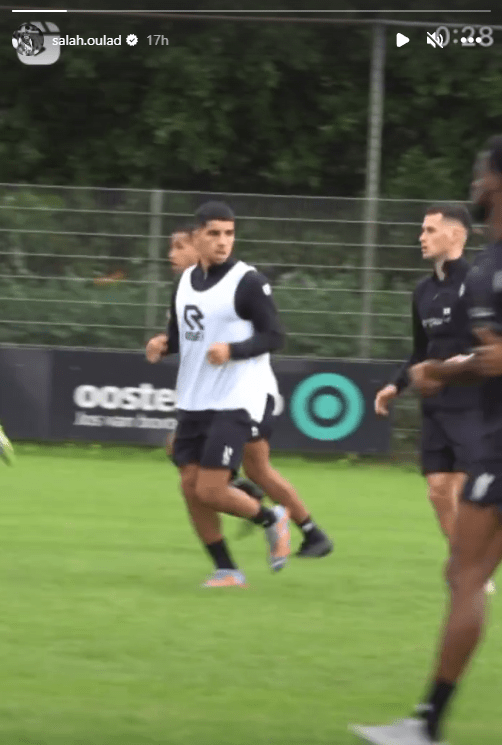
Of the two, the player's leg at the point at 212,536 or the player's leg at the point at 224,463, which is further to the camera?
the player's leg at the point at 212,536

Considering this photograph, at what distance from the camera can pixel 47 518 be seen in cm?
1228

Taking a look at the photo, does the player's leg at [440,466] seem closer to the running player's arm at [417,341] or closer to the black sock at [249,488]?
the running player's arm at [417,341]

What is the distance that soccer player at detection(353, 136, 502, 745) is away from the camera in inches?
214

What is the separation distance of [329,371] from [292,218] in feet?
5.47

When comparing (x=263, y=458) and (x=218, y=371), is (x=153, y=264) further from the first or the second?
(x=218, y=371)

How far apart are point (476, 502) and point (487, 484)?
0.07 metres

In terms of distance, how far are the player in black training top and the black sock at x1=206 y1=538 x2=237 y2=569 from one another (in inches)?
41.6

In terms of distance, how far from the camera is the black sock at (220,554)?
30.2 ft

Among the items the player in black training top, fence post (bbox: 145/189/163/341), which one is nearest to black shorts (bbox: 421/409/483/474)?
the player in black training top

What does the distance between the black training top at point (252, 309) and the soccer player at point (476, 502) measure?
10.6 feet

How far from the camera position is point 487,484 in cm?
545

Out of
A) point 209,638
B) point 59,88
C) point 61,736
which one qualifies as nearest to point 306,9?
point 59,88

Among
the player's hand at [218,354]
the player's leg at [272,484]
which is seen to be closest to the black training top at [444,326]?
the player's hand at [218,354]

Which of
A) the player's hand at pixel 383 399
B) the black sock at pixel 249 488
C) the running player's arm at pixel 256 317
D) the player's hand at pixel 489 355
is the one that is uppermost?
the player's hand at pixel 489 355
